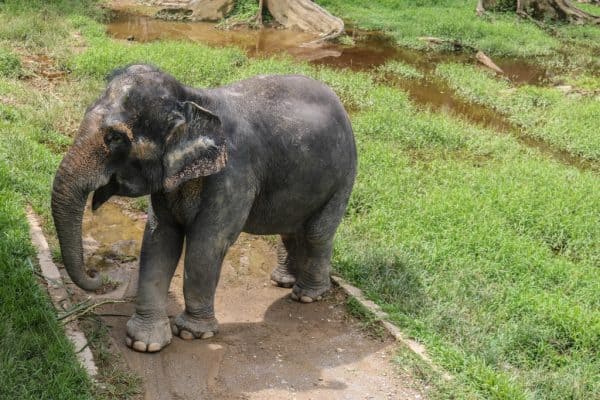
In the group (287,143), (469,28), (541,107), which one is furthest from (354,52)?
(287,143)

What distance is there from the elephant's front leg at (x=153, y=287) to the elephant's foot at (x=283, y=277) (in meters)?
1.29

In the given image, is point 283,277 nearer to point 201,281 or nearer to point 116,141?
point 201,281

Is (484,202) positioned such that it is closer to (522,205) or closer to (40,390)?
(522,205)

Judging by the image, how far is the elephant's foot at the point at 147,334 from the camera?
4.34 m

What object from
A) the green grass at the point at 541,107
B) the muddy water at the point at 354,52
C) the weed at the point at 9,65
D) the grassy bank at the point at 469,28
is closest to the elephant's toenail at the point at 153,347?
the weed at the point at 9,65

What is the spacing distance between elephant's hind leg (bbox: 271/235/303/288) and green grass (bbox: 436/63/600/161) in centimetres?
571

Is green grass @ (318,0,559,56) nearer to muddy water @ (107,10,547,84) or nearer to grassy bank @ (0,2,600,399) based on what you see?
muddy water @ (107,10,547,84)

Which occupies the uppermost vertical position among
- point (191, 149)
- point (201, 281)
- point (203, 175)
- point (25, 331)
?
point (191, 149)

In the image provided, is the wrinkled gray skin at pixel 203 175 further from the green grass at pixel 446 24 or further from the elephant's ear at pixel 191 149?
the green grass at pixel 446 24

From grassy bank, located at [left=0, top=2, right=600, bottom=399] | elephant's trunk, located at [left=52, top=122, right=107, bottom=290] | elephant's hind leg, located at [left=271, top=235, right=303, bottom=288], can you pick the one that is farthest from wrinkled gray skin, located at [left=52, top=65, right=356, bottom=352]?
grassy bank, located at [left=0, top=2, right=600, bottom=399]

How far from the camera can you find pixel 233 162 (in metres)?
4.22

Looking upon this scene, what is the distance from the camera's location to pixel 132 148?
12.6 ft

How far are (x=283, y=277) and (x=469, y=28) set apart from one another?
43.4 feet

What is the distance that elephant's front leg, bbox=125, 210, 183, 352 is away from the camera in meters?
4.38
